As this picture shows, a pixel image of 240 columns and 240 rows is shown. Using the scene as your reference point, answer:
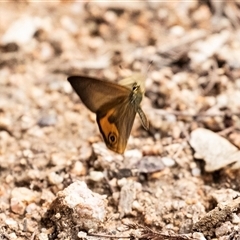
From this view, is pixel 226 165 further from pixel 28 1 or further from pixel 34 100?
pixel 28 1

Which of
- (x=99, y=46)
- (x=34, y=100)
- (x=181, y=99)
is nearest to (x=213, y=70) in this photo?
(x=181, y=99)

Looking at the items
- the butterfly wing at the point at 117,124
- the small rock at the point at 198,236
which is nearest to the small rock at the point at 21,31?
the butterfly wing at the point at 117,124

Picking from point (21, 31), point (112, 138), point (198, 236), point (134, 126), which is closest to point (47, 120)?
point (134, 126)

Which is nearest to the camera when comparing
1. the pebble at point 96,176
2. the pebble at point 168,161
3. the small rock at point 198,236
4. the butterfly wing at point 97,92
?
the small rock at point 198,236

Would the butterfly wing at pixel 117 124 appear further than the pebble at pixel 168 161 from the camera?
No

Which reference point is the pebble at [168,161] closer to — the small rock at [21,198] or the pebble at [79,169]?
the pebble at [79,169]

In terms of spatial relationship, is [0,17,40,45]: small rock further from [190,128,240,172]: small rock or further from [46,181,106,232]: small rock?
[46,181,106,232]: small rock
